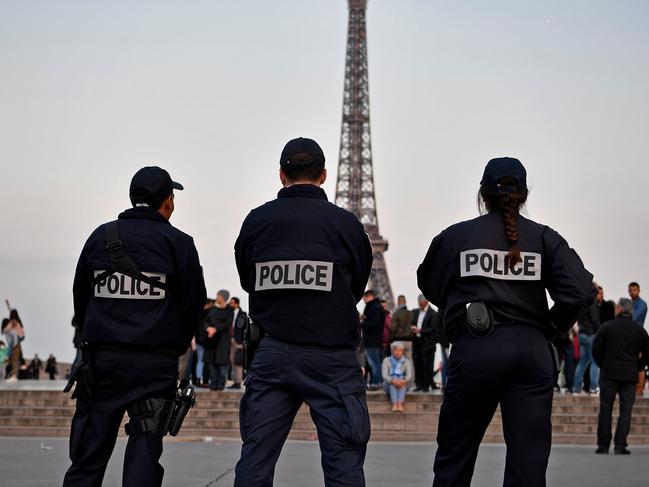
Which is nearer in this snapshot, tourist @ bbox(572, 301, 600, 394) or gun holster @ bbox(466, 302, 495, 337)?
gun holster @ bbox(466, 302, 495, 337)

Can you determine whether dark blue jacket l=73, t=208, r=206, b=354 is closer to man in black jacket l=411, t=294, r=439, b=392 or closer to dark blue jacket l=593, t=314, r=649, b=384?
dark blue jacket l=593, t=314, r=649, b=384

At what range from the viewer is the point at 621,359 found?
13.1 metres

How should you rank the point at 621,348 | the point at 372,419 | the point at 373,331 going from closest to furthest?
the point at 621,348
the point at 372,419
the point at 373,331

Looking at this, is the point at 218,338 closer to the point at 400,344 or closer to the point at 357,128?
the point at 400,344

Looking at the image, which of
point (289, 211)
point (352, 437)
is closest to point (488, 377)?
point (352, 437)

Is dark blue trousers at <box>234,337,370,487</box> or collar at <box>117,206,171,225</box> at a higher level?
collar at <box>117,206,171,225</box>

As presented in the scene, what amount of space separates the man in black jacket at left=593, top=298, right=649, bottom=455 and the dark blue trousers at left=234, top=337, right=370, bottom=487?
8431 mm

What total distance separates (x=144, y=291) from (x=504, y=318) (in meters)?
1.65

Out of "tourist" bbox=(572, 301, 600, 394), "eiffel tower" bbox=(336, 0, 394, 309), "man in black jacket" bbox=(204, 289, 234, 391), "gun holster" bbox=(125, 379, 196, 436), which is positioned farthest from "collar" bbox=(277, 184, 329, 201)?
"eiffel tower" bbox=(336, 0, 394, 309)

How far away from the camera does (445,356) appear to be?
19.1 metres

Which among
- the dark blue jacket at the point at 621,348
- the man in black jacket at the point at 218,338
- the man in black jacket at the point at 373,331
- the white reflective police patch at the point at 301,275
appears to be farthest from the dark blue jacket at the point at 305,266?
the man in black jacket at the point at 373,331

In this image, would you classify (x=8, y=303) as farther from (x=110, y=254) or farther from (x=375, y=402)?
(x=110, y=254)

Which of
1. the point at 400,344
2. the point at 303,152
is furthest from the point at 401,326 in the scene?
the point at 303,152

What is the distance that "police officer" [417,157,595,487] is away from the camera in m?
5.38
